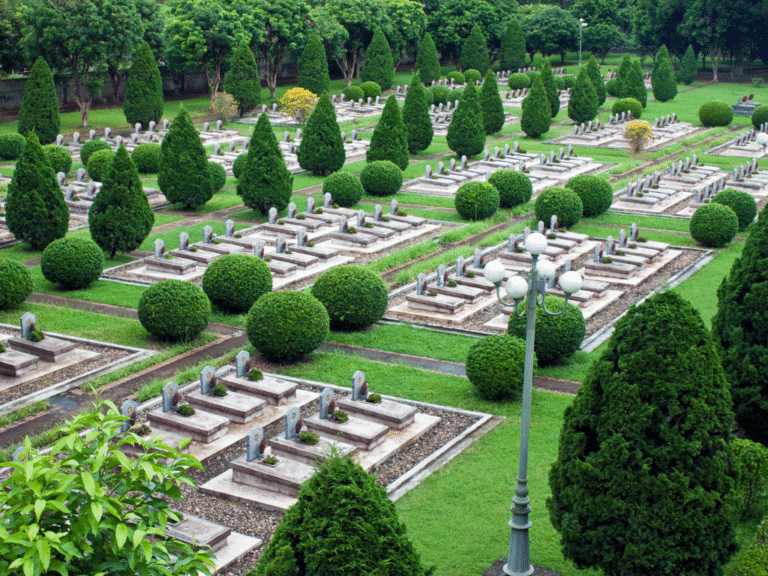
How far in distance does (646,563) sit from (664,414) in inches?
55.1

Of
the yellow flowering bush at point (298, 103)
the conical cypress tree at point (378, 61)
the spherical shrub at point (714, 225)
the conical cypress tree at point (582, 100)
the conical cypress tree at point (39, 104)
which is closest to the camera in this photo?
the spherical shrub at point (714, 225)

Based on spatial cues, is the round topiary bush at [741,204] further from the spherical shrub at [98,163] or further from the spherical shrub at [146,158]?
the spherical shrub at [98,163]

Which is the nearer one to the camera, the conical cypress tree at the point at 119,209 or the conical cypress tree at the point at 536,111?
the conical cypress tree at the point at 119,209

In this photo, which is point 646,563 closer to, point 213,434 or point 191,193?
point 213,434

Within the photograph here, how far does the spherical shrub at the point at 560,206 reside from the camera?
26641 millimetres

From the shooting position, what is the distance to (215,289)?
1925 cm

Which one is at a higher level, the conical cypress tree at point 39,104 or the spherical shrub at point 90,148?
the conical cypress tree at point 39,104

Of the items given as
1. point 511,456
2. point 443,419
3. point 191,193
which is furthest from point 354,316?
point 191,193

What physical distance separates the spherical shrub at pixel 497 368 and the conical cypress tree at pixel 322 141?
1895cm

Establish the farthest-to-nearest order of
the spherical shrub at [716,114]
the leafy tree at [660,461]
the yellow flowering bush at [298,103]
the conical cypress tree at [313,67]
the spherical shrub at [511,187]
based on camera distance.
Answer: the conical cypress tree at [313,67] < the spherical shrub at [716,114] < the yellow flowering bush at [298,103] < the spherical shrub at [511,187] < the leafy tree at [660,461]

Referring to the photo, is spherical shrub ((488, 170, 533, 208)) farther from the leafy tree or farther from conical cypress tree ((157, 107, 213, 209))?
the leafy tree

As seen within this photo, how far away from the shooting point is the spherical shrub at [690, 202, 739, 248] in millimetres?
25422

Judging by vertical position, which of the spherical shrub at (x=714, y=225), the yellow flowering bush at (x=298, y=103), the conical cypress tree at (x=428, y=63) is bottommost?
the spherical shrub at (x=714, y=225)

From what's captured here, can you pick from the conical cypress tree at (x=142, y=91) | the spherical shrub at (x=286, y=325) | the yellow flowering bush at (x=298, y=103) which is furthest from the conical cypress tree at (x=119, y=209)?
the yellow flowering bush at (x=298, y=103)
